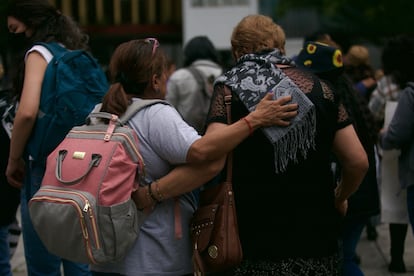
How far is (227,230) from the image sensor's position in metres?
3.18

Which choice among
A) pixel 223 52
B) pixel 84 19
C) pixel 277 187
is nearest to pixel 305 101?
pixel 277 187

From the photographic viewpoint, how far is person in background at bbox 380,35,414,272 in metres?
5.16

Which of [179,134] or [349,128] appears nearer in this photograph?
[179,134]

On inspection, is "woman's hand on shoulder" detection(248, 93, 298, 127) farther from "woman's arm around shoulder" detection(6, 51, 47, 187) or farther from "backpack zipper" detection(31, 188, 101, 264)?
"woman's arm around shoulder" detection(6, 51, 47, 187)

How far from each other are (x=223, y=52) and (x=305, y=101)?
2700cm

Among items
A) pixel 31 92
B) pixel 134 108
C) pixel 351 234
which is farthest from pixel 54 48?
pixel 351 234

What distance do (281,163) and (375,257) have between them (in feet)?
13.2

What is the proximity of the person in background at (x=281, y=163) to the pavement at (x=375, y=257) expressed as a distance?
3239 millimetres

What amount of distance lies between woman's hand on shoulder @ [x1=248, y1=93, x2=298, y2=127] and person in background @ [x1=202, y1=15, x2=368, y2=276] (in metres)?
0.04

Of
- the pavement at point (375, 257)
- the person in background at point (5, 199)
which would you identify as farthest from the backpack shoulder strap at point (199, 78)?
the person in background at point (5, 199)

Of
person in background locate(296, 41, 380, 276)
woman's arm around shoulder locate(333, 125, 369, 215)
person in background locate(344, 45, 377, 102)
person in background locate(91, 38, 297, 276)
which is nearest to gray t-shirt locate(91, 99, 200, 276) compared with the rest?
person in background locate(91, 38, 297, 276)

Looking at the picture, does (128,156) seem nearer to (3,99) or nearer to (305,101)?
(305,101)

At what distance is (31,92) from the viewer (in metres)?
4.09

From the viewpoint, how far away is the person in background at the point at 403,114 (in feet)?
16.9
